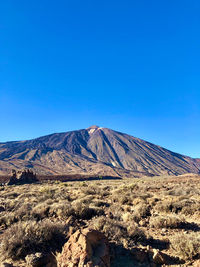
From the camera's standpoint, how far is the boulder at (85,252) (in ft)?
9.64

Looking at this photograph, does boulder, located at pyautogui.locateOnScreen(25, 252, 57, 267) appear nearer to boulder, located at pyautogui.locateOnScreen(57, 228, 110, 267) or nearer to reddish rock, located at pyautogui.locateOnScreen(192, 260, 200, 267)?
boulder, located at pyautogui.locateOnScreen(57, 228, 110, 267)

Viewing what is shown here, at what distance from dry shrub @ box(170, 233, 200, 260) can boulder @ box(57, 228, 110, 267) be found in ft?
6.18

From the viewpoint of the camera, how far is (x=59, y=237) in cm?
470

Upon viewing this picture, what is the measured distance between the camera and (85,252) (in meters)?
3.04

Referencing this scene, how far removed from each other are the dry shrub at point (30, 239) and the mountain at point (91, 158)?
3427 inches

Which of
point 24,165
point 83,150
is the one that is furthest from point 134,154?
point 24,165

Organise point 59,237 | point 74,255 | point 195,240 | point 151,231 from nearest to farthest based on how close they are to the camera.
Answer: point 74,255, point 195,240, point 59,237, point 151,231

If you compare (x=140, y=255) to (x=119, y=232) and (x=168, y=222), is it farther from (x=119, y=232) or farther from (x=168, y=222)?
(x=168, y=222)

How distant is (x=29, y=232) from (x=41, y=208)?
140 inches

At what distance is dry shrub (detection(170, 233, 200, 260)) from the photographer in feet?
12.3

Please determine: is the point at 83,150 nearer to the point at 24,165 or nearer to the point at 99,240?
the point at 24,165

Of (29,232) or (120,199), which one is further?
(120,199)

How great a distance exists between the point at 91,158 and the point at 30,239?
144m

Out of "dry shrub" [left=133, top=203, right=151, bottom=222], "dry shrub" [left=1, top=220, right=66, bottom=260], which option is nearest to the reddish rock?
"dry shrub" [left=1, top=220, right=66, bottom=260]
